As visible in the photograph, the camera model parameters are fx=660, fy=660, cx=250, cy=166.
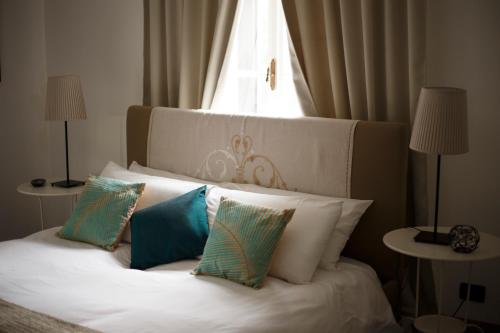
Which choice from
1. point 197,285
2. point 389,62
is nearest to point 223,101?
point 389,62

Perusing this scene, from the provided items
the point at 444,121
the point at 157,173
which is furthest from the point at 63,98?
the point at 444,121

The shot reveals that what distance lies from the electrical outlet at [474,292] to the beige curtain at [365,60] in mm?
217

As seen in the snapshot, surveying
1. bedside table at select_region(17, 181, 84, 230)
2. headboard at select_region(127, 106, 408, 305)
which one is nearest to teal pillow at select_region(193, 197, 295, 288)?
headboard at select_region(127, 106, 408, 305)

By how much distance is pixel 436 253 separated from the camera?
2830 millimetres

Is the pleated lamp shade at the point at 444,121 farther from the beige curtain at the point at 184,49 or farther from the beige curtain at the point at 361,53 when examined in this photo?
the beige curtain at the point at 184,49

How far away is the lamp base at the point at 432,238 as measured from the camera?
2.95 metres

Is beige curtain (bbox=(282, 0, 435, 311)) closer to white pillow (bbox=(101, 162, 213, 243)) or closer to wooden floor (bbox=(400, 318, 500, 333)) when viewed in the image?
wooden floor (bbox=(400, 318, 500, 333))

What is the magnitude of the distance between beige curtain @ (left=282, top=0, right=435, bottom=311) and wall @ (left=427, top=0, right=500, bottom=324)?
6.6 inches

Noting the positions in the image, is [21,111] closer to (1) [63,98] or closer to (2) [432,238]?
(1) [63,98]

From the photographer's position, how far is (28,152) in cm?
496

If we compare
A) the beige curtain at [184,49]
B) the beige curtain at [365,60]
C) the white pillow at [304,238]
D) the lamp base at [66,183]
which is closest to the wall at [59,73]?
the beige curtain at [184,49]

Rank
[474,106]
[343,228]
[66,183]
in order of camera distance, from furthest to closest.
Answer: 1. [66,183]
2. [474,106]
3. [343,228]

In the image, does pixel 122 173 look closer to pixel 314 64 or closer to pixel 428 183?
pixel 314 64

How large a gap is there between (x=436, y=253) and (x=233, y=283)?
889 mm
